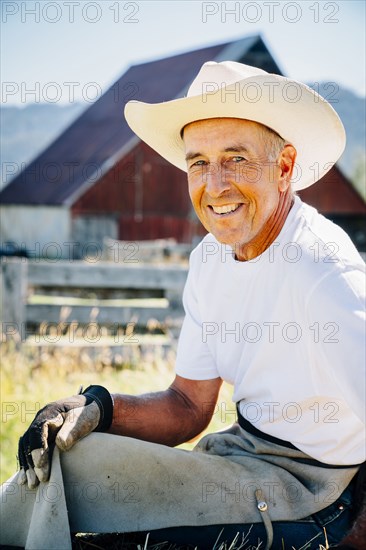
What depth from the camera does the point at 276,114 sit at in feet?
8.79

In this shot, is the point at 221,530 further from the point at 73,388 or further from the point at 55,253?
the point at 55,253

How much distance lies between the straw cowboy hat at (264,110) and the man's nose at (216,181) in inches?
8.3

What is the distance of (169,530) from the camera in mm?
2541

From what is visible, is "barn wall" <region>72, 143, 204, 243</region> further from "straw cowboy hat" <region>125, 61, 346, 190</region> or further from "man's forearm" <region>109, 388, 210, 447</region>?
"man's forearm" <region>109, 388, 210, 447</region>

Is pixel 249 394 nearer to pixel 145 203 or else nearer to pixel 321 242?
pixel 321 242

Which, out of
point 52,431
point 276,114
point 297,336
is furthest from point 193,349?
point 276,114

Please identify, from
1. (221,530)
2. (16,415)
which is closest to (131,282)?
(16,415)

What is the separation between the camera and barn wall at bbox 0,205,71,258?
23.5 meters

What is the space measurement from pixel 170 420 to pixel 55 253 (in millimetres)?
21879

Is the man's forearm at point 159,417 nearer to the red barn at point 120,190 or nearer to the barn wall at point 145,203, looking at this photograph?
the red barn at point 120,190

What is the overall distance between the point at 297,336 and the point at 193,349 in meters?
0.60

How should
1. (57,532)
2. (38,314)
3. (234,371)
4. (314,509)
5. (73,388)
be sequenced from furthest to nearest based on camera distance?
1. (38,314)
2. (73,388)
3. (234,371)
4. (314,509)
5. (57,532)

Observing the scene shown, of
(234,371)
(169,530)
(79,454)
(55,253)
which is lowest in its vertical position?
(169,530)

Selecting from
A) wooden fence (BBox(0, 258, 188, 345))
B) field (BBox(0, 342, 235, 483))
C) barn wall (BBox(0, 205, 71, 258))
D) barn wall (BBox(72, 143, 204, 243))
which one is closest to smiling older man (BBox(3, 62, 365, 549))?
field (BBox(0, 342, 235, 483))
